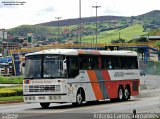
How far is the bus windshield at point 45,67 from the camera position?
2980 cm

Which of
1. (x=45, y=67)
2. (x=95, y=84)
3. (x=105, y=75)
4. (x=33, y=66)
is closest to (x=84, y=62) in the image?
(x=95, y=84)

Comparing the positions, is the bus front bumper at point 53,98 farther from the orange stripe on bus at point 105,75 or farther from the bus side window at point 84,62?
the orange stripe on bus at point 105,75

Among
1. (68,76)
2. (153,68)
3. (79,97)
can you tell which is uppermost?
(68,76)

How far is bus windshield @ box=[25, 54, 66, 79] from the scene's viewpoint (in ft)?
97.8

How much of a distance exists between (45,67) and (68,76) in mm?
1287

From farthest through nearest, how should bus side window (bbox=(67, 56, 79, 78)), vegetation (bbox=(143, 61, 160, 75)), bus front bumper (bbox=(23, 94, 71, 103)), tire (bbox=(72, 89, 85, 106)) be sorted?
vegetation (bbox=(143, 61, 160, 75)) → tire (bbox=(72, 89, 85, 106)) → bus side window (bbox=(67, 56, 79, 78)) → bus front bumper (bbox=(23, 94, 71, 103))

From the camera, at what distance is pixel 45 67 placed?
98.4ft

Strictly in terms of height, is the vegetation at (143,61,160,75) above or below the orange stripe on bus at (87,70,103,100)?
below

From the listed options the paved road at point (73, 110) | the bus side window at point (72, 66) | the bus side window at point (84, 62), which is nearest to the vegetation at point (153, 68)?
the bus side window at point (84, 62)

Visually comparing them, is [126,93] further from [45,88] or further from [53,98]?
[45,88]

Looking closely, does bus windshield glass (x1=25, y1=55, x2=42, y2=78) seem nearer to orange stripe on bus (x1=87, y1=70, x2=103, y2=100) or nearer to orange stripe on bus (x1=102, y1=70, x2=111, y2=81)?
orange stripe on bus (x1=87, y1=70, x2=103, y2=100)

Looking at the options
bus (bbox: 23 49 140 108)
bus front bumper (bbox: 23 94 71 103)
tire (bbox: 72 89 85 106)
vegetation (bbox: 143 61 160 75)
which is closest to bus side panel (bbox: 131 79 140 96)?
bus (bbox: 23 49 140 108)

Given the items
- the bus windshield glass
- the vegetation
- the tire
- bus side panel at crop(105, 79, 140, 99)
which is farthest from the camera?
the vegetation

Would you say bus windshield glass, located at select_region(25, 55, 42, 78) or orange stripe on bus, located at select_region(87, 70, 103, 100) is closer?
bus windshield glass, located at select_region(25, 55, 42, 78)
